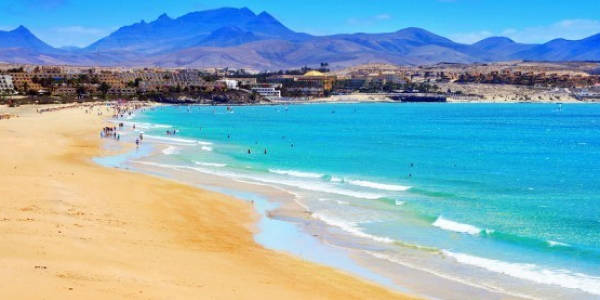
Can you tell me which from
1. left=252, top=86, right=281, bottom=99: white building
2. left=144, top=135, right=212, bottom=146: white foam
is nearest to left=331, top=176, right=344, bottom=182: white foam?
left=144, top=135, right=212, bottom=146: white foam

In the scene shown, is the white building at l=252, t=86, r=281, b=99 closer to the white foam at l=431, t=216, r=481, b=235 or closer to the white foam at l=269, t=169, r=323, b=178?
the white foam at l=269, t=169, r=323, b=178

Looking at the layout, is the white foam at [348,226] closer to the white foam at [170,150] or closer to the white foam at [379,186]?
the white foam at [379,186]

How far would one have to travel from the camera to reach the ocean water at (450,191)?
17938 millimetres

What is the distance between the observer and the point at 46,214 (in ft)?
61.5

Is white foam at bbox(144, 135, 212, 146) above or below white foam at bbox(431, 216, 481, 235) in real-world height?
below

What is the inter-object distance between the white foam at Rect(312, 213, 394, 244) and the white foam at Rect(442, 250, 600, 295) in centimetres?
241

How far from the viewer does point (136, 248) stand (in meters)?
16.0

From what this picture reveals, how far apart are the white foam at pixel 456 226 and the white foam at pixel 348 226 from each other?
2.42 m

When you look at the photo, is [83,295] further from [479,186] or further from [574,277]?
[479,186]

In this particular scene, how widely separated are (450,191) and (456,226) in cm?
777

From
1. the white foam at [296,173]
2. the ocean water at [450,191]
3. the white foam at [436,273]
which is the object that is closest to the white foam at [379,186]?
the ocean water at [450,191]

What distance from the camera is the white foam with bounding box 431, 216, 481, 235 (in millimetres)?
20562

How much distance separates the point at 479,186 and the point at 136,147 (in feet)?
86.3

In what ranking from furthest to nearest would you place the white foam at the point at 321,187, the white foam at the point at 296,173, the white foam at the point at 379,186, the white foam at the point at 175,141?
the white foam at the point at 175,141 → the white foam at the point at 296,173 → the white foam at the point at 379,186 → the white foam at the point at 321,187
